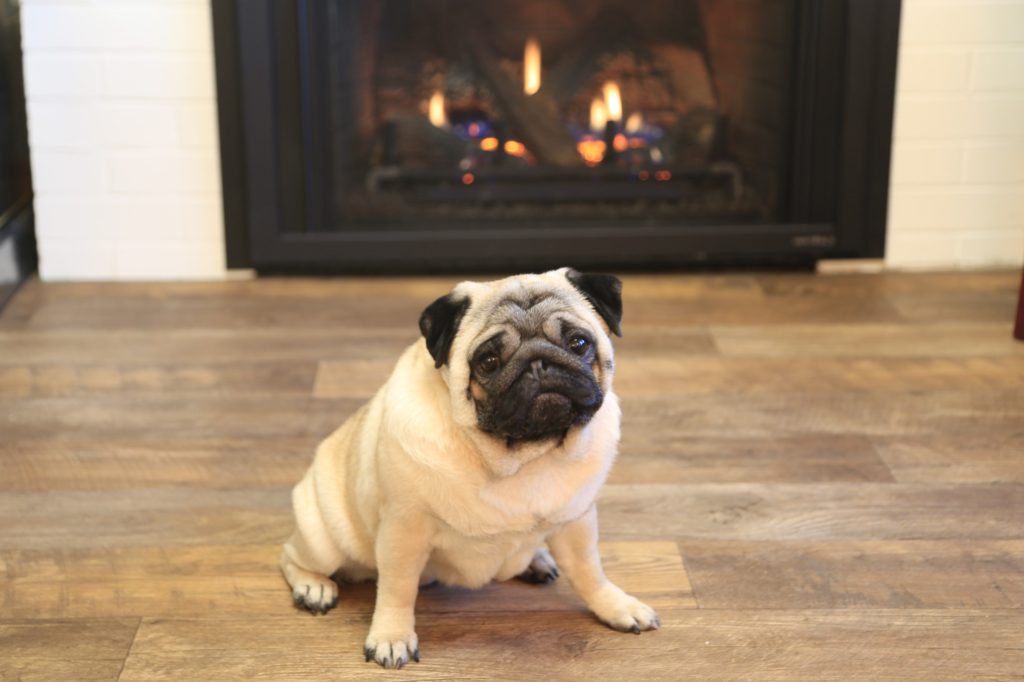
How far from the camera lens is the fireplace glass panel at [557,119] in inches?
134

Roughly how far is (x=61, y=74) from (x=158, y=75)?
234 millimetres

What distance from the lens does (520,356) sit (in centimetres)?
158

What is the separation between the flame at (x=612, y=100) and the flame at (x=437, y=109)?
0.42 meters

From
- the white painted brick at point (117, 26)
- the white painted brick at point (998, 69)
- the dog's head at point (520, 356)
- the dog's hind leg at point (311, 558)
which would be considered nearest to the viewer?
the dog's head at point (520, 356)

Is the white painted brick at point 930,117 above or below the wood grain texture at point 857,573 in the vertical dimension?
above

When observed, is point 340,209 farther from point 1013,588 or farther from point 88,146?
point 1013,588

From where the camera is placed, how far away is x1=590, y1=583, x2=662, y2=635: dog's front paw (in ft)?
5.95

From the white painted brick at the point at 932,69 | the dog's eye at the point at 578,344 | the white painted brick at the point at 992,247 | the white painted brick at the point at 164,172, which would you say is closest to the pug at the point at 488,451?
the dog's eye at the point at 578,344

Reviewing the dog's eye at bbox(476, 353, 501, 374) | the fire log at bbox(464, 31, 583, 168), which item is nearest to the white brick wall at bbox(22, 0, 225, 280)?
→ the fire log at bbox(464, 31, 583, 168)

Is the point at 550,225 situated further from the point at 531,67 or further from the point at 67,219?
the point at 67,219

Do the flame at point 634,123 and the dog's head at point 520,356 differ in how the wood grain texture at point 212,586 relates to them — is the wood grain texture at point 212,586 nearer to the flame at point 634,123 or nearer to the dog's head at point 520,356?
the dog's head at point 520,356

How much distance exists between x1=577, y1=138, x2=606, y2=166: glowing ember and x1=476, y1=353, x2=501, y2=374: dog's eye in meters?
1.99

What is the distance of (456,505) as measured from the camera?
165 cm

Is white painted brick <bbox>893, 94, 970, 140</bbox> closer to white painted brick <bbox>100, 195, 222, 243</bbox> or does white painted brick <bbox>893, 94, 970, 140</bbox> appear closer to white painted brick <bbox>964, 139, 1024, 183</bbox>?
white painted brick <bbox>964, 139, 1024, 183</bbox>
